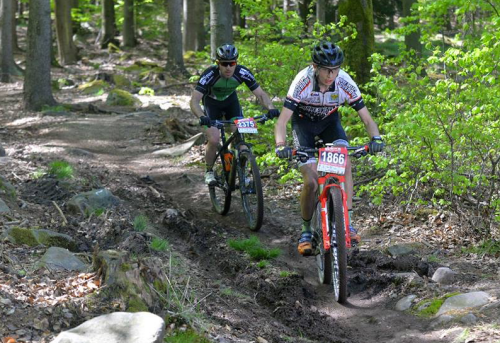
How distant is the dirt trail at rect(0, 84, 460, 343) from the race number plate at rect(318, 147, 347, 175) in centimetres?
126

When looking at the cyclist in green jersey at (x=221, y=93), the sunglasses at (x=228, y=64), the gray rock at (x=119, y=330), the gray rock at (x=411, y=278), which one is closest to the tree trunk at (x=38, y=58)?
the cyclist in green jersey at (x=221, y=93)

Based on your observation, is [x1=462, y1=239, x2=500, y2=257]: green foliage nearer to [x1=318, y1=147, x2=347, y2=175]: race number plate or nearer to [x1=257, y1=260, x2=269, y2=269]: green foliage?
[x1=318, y1=147, x2=347, y2=175]: race number plate

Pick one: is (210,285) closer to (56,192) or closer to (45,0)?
(56,192)

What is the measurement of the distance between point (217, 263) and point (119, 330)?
10.7 feet

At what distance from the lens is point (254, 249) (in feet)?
24.2

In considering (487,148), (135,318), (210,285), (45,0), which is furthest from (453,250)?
(45,0)

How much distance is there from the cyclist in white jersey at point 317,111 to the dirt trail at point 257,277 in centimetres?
64

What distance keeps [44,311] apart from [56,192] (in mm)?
4140

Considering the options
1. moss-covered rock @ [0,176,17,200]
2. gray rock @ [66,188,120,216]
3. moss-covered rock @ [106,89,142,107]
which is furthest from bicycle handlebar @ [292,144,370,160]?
moss-covered rock @ [106,89,142,107]

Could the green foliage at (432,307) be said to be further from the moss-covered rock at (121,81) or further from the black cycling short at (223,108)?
the moss-covered rock at (121,81)

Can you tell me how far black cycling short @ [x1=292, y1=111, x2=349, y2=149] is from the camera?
271 inches

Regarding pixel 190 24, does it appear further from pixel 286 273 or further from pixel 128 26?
pixel 286 273

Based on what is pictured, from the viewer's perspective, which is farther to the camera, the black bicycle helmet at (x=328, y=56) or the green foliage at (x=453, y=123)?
the green foliage at (x=453, y=123)

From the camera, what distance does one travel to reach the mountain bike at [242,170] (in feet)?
26.6
